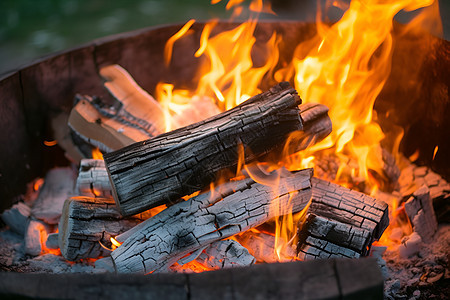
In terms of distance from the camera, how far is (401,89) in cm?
258

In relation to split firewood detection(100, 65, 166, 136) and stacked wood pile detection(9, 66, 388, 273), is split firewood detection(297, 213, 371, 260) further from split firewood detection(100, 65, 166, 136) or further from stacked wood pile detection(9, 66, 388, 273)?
split firewood detection(100, 65, 166, 136)

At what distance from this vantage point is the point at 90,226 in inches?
74.6

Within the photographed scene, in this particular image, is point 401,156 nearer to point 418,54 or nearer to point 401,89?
point 401,89

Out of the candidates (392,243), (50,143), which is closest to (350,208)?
(392,243)

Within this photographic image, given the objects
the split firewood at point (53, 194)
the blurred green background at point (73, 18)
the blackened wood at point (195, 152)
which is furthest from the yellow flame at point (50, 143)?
the blurred green background at point (73, 18)

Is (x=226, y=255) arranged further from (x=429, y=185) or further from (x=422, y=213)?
(x=429, y=185)

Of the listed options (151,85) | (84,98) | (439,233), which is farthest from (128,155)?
(439,233)

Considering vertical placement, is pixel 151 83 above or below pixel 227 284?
above

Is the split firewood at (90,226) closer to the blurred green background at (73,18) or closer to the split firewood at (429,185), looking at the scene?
the split firewood at (429,185)

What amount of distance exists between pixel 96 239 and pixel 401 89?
190cm

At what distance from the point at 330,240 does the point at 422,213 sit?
61cm

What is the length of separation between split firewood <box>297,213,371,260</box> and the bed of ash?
227 millimetres

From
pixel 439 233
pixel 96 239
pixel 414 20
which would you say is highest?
pixel 414 20

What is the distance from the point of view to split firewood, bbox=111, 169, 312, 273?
1745mm
